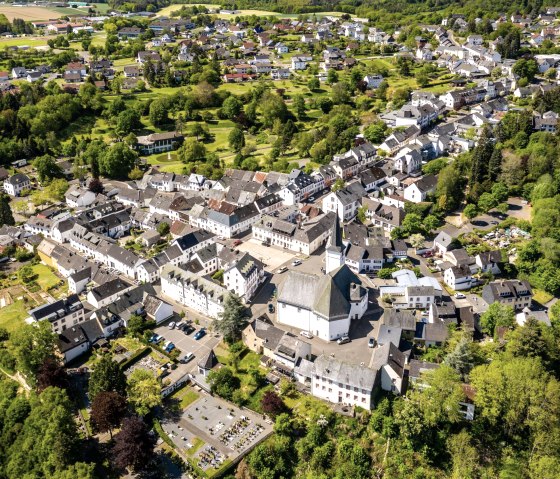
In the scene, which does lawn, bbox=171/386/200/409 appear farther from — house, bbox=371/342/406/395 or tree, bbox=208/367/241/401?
house, bbox=371/342/406/395

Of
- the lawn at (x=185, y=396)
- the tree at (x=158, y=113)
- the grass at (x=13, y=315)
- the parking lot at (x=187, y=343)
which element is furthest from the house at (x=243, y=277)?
the tree at (x=158, y=113)

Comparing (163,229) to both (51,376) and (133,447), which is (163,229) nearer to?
(51,376)

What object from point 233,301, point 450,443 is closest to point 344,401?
point 450,443

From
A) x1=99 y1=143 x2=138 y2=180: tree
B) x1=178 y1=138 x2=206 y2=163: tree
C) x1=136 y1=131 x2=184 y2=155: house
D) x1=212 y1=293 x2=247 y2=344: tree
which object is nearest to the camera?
x1=212 y1=293 x2=247 y2=344: tree

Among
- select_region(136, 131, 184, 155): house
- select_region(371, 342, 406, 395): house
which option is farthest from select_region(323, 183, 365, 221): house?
select_region(136, 131, 184, 155): house

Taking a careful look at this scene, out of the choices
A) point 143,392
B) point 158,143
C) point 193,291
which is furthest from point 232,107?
point 143,392

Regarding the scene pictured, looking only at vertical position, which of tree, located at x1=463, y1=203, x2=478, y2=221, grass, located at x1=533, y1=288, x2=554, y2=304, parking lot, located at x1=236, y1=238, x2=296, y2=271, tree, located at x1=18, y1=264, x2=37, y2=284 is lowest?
tree, located at x1=18, y1=264, x2=37, y2=284

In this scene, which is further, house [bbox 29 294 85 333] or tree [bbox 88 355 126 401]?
house [bbox 29 294 85 333]
